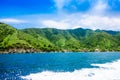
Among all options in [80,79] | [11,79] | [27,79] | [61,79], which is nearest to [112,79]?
[80,79]

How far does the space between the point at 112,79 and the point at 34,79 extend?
59.7ft

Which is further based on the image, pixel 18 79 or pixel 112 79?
pixel 18 79

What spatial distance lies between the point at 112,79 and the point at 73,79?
879cm

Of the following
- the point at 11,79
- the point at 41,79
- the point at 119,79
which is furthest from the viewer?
the point at 11,79

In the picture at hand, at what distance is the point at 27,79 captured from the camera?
62375 mm

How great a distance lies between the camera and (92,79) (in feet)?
192

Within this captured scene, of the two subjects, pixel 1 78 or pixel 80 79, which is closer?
pixel 80 79

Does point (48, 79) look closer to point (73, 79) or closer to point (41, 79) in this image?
point (41, 79)

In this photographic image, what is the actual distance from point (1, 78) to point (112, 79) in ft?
93.9

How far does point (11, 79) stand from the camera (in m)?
65.0

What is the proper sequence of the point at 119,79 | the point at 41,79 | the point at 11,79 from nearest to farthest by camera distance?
the point at 119,79 < the point at 41,79 < the point at 11,79

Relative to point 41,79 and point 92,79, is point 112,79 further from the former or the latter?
point 41,79

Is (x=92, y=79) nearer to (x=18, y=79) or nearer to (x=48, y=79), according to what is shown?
(x=48, y=79)

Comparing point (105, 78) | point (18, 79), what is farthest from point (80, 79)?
point (18, 79)
